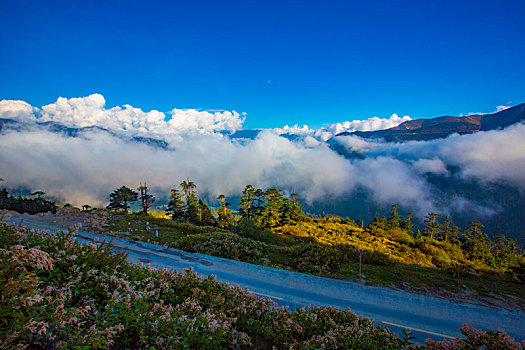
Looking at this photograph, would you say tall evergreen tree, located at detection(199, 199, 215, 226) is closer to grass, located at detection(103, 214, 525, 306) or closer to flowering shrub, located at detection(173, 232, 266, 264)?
grass, located at detection(103, 214, 525, 306)

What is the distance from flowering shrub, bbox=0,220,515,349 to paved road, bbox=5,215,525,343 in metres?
1.71

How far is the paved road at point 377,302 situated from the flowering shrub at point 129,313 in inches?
67.3

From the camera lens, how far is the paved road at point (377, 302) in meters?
7.04

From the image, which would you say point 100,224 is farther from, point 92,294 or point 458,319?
point 458,319

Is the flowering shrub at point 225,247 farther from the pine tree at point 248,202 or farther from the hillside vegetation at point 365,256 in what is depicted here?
the pine tree at point 248,202

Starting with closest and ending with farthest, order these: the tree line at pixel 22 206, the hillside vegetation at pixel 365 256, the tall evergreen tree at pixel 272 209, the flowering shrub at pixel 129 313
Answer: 1. the flowering shrub at pixel 129 313
2. the hillside vegetation at pixel 365 256
3. the tree line at pixel 22 206
4. the tall evergreen tree at pixel 272 209

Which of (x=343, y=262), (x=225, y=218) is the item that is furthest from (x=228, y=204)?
(x=343, y=262)

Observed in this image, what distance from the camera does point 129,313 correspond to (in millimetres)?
3766

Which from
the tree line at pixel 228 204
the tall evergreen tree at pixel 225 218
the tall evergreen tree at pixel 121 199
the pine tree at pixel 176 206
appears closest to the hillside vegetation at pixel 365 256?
the tree line at pixel 228 204

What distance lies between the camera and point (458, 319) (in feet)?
24.5

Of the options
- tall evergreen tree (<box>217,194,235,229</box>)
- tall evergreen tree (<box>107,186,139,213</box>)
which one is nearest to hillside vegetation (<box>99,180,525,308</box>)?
tall evergreen tree (<box>107,186,139,213</box>)

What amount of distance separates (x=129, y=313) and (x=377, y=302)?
306 inches

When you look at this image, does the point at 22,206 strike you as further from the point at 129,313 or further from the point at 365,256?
the point at 365,256

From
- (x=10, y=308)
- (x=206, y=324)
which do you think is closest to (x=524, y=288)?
(x=206, y=324)
